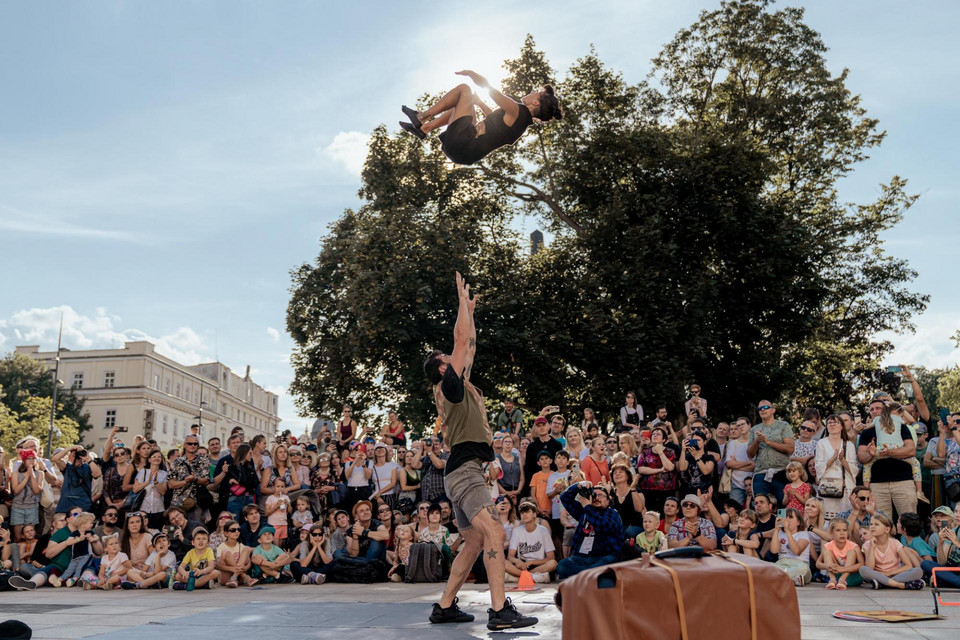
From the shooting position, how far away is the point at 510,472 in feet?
41.4

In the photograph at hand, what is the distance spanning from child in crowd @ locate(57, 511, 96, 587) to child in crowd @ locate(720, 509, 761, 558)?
9.09 metres

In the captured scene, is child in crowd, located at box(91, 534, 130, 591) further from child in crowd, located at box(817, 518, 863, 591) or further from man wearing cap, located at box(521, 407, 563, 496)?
child in crowd, located at box(817, 518, 863, 591)

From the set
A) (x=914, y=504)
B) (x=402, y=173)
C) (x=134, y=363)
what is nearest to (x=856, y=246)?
(x=402, y=173)

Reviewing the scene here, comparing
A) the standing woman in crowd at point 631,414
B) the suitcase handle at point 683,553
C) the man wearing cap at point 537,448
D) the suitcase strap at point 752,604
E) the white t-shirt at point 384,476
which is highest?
the standing woman in crowd at point 631,414

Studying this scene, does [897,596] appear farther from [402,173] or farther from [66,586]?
[402,173]

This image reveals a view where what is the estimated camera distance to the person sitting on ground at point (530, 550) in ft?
33.9

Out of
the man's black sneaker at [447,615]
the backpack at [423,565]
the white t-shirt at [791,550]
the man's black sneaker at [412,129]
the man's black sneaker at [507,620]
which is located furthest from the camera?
the backpack at [423,565]

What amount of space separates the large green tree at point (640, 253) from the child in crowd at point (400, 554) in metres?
10.3

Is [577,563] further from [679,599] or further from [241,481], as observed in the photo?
[679,599]

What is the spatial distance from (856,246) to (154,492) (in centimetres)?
2118

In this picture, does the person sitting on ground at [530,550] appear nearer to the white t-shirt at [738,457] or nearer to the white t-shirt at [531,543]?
the white t-shirt at [531,543]

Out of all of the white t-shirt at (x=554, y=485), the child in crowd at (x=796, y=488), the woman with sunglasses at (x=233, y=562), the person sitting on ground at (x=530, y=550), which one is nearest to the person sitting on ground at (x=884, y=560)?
the child in crowd at (x=796, y=488)

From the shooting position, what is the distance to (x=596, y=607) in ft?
12.5

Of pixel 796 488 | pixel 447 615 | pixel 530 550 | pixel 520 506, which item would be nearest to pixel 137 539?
pixel 520 506
